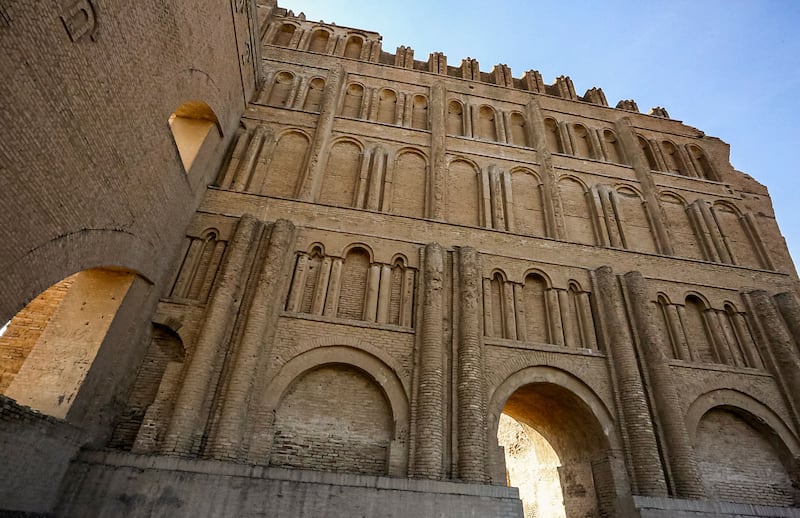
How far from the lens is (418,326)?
31.0 ft

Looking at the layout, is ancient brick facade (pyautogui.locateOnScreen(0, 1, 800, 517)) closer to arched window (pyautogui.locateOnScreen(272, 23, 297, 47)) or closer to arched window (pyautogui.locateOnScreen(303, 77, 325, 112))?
arched window (pyautogui.locateOnScreen(303, 77, 325, 112))

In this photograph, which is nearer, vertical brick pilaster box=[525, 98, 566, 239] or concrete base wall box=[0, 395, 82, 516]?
concrete base wall box=[0, 395, 82, 516]

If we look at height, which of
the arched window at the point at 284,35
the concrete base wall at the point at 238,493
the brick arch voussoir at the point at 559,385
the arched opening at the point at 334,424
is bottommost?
the concrete base wall at the point at 238,493

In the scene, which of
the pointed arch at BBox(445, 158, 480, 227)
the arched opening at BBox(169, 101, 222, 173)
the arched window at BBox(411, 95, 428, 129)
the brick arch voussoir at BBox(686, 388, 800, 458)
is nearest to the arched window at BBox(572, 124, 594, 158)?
the pointed arch at BBox(445, 158, 480, 227)

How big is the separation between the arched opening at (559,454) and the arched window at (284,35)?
15017 mm

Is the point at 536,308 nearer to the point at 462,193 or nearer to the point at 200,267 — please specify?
the point at 462,193

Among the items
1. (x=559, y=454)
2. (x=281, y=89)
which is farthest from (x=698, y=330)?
(x=281, y=89)

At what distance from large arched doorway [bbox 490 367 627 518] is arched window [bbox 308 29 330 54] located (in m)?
14.2

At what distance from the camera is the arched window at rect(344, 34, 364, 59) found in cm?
1678

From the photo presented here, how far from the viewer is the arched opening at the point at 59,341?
6.93 metres

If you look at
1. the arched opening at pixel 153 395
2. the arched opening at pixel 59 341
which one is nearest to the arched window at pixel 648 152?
the arched opening at pixel 153 395

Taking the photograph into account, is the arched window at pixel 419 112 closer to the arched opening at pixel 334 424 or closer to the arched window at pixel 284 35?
the arched window at pixel 284 35

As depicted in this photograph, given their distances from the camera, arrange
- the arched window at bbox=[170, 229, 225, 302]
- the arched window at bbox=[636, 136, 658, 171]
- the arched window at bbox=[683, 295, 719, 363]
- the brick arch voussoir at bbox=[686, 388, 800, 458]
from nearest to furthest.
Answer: the arched window at bbox=[170, 229, 225, 302] → the brick arch voussoir at bbox=[686, 388, 800, 458] → the arched window at bbox=[683, 295, 719, 363] → the arched window at bbox=[636, 136, 658, 171]

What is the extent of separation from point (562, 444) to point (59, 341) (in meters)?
11.1
